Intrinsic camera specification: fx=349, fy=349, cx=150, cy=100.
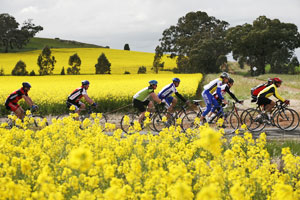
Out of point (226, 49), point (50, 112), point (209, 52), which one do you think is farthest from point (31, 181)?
point (226, 49)

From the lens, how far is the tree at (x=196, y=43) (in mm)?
68000

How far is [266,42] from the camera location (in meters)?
62.8

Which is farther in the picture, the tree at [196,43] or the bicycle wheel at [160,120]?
the tree at [196,43]

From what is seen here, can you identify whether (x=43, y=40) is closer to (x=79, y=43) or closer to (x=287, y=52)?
(x=79, y=43)

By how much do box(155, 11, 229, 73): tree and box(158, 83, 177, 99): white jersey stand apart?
5632 cm

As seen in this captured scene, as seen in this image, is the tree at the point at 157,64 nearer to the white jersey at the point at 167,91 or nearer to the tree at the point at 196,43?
the tree at the point at 196,43

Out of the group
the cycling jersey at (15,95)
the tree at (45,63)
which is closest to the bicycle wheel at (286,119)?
the cycling jersey at (15,95)

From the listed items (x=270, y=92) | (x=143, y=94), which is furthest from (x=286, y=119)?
(x=143, y=94)

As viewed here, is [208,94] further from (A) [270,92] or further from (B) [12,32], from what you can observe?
(B) [12,32]

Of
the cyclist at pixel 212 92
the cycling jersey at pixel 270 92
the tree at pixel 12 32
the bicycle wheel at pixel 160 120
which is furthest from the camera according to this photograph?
the tree at pixel 12 32

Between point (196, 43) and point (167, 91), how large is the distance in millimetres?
66135

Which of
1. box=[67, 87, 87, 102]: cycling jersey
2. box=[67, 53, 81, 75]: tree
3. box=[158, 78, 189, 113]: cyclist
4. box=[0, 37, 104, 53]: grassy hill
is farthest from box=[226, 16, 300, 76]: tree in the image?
box=[0, 37, 104, 53]: grassy hill

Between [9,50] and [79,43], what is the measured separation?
93.2 feet

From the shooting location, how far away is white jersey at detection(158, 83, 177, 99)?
11680 millimetres
